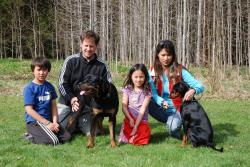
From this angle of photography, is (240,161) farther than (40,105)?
No

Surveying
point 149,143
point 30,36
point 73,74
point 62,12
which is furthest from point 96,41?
point 30,36

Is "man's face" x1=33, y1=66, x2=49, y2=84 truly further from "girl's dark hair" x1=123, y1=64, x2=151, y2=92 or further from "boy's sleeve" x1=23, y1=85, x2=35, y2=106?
"girl's dark hair" x1=123, y1=64, x2=151, y2=92

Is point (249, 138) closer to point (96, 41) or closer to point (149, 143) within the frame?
point (149, 143)

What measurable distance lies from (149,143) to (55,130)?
62.3 inches

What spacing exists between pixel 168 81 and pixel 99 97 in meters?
1.39

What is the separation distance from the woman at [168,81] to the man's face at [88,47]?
3.55 feet

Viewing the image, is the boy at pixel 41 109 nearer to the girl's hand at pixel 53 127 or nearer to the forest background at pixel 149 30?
the girl's hand at pixel 53 127

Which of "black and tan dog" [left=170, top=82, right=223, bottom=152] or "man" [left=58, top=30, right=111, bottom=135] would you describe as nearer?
"black and tan dog" [left=170, top=82, right=223, bottom=152]

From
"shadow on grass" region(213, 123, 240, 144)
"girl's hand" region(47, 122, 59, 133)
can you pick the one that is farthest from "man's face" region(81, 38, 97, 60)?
"shadow on grass" region(213, 123, 240, 144)

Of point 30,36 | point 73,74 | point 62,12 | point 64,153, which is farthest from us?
point 30,36

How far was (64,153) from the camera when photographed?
5820 millimetres

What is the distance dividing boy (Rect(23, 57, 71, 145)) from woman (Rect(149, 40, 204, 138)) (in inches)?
67.4

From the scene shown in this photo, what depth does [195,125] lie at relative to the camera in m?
6.25

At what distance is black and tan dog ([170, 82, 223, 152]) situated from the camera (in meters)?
6.21
